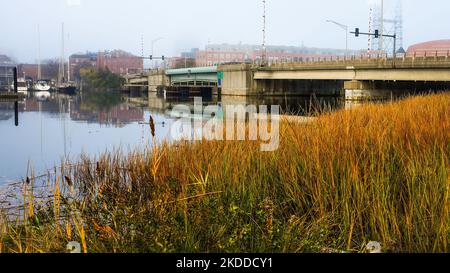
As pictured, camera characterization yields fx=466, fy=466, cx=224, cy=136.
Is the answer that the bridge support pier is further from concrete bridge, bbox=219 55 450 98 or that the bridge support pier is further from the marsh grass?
the marsh grass

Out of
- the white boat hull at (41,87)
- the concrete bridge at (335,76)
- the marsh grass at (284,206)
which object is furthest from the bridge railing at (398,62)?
the white boat hull at (41,87)

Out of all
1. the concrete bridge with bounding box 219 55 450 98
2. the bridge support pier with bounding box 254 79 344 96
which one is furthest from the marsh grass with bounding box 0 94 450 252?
the bridge support pier with bounding box 254 79 344 96

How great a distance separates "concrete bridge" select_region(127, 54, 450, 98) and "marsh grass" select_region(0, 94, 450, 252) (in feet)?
126

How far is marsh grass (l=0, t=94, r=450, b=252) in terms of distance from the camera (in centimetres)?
496

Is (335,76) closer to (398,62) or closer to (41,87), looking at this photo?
(398,62)

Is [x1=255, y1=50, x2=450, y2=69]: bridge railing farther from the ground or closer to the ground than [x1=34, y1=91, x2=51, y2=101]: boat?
farther from the ground

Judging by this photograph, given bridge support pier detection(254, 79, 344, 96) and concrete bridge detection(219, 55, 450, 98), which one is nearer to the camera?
concrete bridge detection(219, 55, 450, 98)

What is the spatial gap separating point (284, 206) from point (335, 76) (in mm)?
51477

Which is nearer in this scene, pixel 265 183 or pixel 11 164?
pixel 265 183

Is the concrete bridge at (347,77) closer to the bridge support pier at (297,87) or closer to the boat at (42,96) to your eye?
the bridge support pier at (297,87)

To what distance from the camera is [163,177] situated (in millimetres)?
7617
